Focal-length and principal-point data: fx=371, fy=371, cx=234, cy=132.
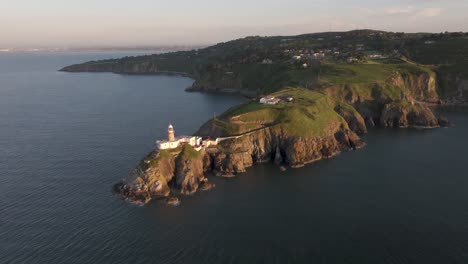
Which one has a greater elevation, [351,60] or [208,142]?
[351,60]

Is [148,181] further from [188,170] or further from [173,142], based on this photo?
[173,142]

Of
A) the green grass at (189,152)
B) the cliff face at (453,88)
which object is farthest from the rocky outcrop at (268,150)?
the cliff face at (453,88)

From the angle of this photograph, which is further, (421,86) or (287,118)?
(421,86)

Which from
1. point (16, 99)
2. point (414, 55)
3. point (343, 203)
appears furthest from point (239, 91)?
point (343, 203)

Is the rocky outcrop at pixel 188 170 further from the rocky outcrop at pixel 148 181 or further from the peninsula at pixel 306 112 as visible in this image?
the rocky outcrop at pixel 148 181

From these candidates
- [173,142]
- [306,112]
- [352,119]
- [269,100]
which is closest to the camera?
[173,142]

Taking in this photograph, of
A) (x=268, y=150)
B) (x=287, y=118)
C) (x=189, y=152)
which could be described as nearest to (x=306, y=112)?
(x=287, y=118)

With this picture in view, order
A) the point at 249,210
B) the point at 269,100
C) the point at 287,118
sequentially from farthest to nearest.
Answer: the point at 269,100
the point at 287,118
the point at 249,210
